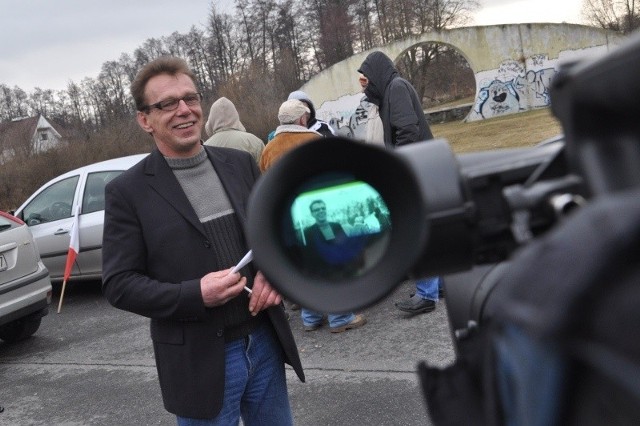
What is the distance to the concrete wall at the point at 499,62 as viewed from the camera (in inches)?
1043

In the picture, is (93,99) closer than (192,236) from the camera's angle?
No

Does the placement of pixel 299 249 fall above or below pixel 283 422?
above

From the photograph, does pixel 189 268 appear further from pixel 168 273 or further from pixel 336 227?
pixel 336 227

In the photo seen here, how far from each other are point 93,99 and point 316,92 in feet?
121

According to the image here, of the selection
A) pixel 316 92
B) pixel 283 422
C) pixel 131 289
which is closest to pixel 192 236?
pixel 131 289

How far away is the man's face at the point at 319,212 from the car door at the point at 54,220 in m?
7.53

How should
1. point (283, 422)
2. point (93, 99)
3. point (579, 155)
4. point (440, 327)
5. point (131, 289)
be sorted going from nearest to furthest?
1. point (579, 155)
2. point (131, 289)
3. point (283, 422)
4. point (440, 327)
5. point (93, 99)

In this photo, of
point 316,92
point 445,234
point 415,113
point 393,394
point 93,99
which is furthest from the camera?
point 93,99

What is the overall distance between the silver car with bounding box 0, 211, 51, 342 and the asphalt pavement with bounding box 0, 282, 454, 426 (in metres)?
0.19

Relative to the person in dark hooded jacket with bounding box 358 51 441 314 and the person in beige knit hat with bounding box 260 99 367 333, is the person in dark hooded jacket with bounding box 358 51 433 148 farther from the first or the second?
the person in beige knit hat with bounding box 260 99 367 333

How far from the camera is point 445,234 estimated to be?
74 cm

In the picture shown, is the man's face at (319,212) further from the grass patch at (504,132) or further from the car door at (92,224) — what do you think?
the grass patch at (504,132)

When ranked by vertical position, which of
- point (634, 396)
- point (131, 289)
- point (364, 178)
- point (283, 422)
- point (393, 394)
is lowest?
point (393, 394)

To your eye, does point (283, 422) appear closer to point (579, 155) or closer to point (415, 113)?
point (579, 155)
